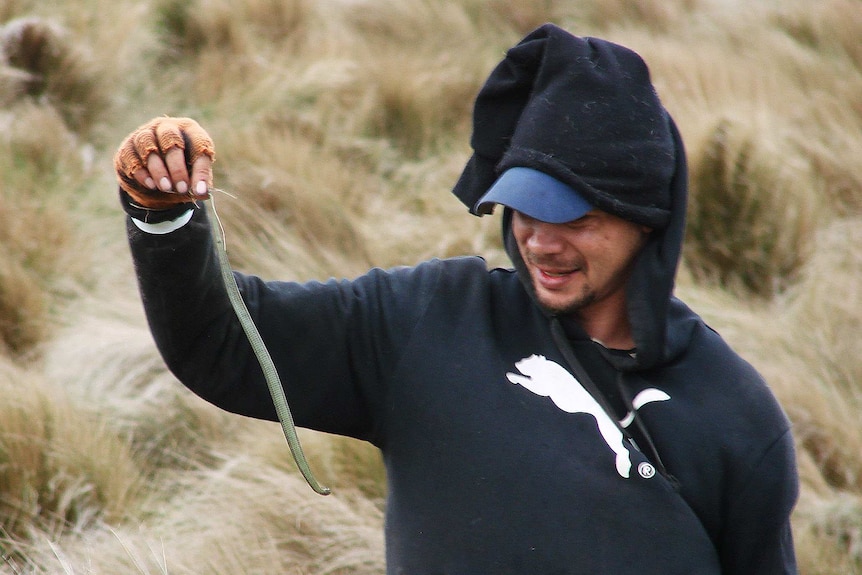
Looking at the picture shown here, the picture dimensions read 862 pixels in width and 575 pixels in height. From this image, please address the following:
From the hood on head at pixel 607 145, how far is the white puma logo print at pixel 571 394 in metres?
0.11

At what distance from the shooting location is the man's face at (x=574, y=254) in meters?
1.97

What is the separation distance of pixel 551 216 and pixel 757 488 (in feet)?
2.03

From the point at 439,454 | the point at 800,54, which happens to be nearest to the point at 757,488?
the point at 439,454

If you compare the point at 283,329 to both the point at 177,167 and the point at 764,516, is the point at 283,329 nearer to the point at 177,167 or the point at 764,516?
the point at 177,167

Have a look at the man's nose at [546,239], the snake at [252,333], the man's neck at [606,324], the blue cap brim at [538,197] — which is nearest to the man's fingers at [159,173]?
the snake at [252,333]

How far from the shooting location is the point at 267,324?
6.23ft

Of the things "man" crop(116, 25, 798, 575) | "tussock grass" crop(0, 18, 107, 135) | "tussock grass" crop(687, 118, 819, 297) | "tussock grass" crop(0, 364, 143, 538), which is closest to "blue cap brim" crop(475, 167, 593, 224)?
"man" crop(116, 25, 798, 575)

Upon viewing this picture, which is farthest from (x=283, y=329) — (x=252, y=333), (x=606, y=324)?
(x=606, y=324)

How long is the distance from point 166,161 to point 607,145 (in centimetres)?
79

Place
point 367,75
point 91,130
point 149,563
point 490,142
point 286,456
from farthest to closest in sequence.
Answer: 1. point 367,75
2. point 91,130
3. point 286,456
4. point 149,563
5. point 490,142

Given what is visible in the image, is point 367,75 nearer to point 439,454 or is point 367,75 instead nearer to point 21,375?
point 21,375

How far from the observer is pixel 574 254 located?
1.98 metres

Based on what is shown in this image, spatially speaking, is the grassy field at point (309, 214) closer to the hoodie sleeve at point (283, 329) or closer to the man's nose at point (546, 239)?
the hoodie sleeve at point (283, 329)

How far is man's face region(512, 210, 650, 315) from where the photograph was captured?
6.46ft
